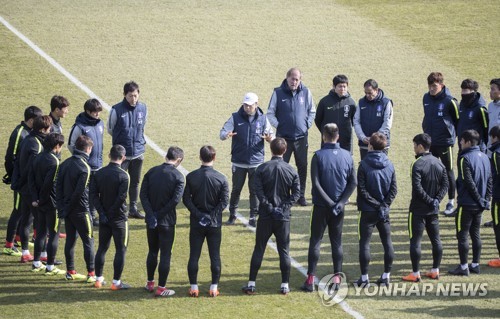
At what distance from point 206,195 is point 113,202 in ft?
4.25

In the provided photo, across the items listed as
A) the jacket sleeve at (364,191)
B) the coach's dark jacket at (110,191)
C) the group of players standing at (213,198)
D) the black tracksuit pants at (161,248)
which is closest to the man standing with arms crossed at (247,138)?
the group of players standing at (213,198)

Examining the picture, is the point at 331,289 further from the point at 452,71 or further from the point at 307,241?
the point at 452,71

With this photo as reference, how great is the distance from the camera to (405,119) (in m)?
21.2

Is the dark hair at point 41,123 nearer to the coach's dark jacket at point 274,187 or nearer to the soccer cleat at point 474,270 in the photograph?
the coach's dark jacket at point 274,187

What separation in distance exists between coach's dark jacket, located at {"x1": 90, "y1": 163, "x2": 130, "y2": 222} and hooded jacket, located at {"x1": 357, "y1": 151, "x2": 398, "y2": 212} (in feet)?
10.7

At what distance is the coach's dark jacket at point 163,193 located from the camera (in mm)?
13016

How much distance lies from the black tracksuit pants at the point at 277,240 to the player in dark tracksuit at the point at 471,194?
2.55m

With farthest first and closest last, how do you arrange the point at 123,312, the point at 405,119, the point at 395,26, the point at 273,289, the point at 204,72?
the point at 395,26 < the point at 204,72 < the point at 405,119 < the point at 273,289 < the point at 123,312

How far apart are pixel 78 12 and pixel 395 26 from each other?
8.73m

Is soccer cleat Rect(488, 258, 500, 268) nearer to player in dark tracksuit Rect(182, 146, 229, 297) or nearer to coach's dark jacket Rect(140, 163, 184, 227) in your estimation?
player in dark tracksuit Rect(182, 146, 229, 297)

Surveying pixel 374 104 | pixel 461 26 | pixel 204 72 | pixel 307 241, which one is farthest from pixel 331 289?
pixel 461 26

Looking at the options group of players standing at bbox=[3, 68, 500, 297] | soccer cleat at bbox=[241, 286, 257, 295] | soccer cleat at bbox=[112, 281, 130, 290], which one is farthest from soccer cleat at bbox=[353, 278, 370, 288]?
soccer cleat at bbox=[112, 281, 130, 290]

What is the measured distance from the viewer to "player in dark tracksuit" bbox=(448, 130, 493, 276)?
13.8 m

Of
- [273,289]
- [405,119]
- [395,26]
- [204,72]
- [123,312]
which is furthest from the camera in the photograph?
[395,26]
